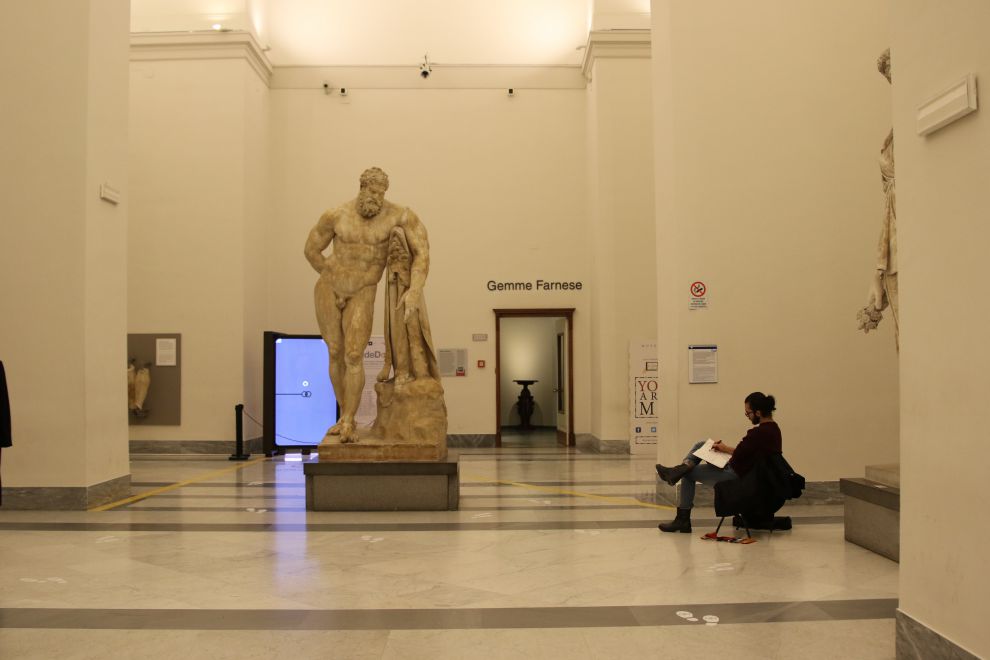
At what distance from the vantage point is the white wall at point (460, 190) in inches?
616

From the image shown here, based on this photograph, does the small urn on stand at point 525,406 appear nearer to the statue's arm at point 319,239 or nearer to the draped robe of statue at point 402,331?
the draped robe of statue at point 402,331

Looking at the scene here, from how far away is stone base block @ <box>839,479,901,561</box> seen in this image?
5660mm

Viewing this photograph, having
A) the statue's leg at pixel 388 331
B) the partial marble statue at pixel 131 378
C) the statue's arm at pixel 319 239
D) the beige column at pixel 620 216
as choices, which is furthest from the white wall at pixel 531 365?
the statue's arm at pixel 319 239

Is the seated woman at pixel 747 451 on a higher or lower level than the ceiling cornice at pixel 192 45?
lower

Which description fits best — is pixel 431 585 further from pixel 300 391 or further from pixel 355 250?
pixel 300 391

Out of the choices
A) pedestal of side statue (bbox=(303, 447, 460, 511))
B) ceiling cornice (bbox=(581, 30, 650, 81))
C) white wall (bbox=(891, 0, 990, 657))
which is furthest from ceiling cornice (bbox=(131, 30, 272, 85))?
white wall (bbox=(891, 0, 990, 657))

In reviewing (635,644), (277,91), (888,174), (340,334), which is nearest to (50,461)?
(340,334)

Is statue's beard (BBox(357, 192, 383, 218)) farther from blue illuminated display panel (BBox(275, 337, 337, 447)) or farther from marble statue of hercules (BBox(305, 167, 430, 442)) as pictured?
blue illuminated display panel (BBox(275, 337, 337, 447))

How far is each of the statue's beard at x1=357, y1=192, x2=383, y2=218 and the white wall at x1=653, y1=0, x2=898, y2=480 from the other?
9.57ft

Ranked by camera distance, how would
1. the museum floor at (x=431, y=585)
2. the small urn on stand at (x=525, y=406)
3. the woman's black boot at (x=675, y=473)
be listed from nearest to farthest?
the museum floor at (x=431, y=585) → the woman's black boot at (x=675, y=473) → the small urn on stand at (x=525, y=406)

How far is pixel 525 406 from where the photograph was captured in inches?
841

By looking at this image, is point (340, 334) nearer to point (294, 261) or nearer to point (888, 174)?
point (888, 174)

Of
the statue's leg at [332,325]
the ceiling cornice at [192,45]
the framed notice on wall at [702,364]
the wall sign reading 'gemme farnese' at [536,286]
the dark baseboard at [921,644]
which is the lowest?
the dark baseboard at [921,644]

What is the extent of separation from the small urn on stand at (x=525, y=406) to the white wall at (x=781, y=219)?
43.1 feet
